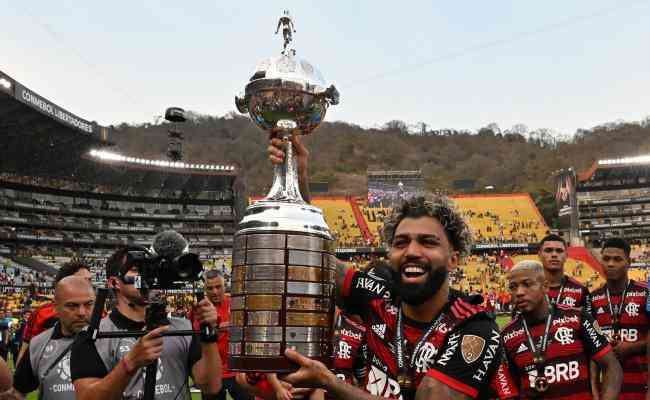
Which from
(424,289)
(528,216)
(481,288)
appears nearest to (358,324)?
(424,289)

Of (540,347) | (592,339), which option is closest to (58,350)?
(540,347)

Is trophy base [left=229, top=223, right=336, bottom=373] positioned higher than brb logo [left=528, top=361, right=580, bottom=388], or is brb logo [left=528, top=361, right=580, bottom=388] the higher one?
trophy base [left=229, top=223, right=336, bottom=373]

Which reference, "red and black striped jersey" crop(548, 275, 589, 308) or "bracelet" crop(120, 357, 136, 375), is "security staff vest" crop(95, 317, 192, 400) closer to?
"bracelet" crop(120, 357, 136, 375)

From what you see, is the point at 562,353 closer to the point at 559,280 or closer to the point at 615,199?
the point at 559,280

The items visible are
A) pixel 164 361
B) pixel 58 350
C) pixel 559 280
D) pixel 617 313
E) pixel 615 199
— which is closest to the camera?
pixel 164 361

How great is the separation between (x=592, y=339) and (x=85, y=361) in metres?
3.08

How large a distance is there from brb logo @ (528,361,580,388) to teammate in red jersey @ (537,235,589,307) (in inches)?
49.2

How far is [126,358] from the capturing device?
8.32ft

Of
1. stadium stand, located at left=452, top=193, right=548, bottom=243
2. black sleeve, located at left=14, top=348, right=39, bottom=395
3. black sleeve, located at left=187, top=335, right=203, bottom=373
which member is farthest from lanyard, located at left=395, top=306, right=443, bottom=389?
stadium stand, located at left=452, top=193, right=548, bottom=243

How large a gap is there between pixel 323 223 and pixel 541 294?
7.89ft

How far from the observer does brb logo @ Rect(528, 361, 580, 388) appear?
12.8 feet

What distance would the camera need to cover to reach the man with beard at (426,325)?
228cm

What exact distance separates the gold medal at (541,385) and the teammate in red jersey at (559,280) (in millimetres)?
1391

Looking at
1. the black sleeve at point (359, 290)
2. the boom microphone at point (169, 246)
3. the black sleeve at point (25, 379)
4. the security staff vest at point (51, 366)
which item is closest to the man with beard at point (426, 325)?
the black sleeve at point (359, 290)
